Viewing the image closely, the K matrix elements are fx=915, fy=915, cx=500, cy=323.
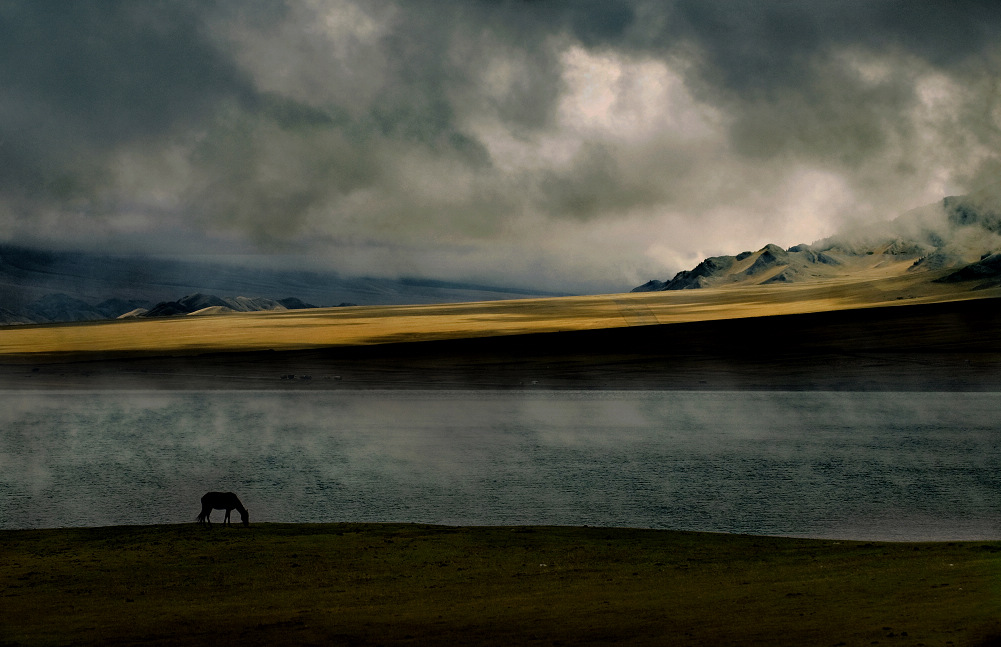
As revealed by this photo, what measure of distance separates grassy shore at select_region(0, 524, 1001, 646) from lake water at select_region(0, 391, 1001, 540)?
3561mm

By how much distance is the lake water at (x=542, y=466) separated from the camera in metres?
22.3

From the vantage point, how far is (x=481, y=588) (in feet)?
44.8

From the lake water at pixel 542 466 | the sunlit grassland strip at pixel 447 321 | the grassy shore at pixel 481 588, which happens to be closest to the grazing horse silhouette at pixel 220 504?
the grassy shore at pixel 481 588

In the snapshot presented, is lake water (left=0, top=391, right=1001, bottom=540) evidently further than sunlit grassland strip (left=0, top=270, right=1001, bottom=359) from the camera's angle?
No

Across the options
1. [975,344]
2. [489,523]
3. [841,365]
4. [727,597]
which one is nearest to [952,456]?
[489,523]

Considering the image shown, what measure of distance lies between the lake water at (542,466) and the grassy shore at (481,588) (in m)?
3.56

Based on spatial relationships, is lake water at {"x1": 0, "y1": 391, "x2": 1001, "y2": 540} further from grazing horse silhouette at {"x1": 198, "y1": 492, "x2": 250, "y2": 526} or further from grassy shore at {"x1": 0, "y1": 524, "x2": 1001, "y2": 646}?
grassy shore at {"x1": 0, "y1": 524, "x2": 1001, "y2": 646}

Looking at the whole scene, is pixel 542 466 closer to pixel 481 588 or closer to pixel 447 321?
pixel 481 588

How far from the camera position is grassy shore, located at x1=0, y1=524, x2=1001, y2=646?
35.0 feet

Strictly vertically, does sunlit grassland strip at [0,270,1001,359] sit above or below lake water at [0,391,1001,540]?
above

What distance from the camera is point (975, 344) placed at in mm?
94188

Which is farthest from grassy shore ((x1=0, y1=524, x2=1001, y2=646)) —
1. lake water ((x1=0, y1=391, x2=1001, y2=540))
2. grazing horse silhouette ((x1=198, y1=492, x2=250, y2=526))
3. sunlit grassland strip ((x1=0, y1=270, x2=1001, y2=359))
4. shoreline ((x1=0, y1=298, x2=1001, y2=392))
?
sunlit grassland strip ((x1=0, y1=270, x2=1001, y2=359))

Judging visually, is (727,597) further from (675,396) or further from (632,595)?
(675,396)

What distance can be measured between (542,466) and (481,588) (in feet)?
61.2
